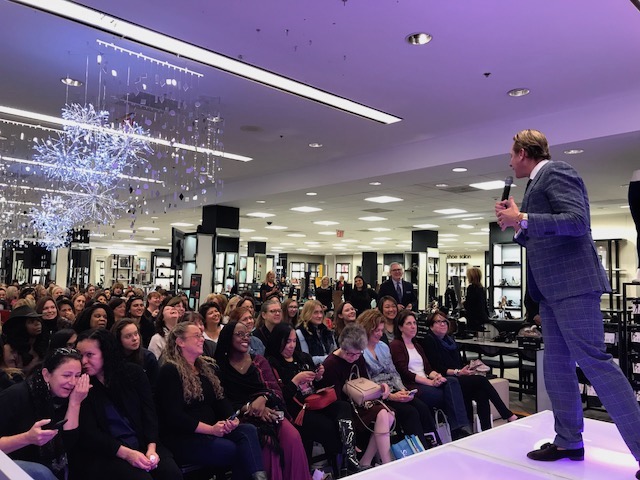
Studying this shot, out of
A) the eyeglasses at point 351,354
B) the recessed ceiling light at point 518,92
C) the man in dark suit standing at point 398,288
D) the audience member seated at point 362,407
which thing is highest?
the recessed ceiling light at point 518,92

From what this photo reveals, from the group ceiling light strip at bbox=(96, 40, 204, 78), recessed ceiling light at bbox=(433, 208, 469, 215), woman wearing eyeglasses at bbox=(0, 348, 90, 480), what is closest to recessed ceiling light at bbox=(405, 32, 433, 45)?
ceiling light strip at bbox=(96, 40, 204, 78)

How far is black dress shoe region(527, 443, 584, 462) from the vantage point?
218 cm

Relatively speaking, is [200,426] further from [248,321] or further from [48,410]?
[248,321]

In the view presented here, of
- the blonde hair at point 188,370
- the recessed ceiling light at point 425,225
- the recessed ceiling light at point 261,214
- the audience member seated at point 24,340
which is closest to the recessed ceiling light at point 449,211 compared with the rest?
the recessed ceiling light at point 425,225

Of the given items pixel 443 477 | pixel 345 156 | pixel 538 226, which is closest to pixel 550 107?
pixel 345 156

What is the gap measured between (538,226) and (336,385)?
2408 millimetres

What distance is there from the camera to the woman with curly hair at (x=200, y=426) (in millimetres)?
3043

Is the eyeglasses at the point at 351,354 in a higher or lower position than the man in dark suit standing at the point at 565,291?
lower

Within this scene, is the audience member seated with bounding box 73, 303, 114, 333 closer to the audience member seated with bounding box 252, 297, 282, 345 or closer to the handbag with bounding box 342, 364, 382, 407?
the audience member seated with bounding box 252, 297, 282, 345

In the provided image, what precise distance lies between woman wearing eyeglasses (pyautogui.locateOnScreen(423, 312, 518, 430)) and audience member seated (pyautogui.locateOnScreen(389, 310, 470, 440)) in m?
0.11

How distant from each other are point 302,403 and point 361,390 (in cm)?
45

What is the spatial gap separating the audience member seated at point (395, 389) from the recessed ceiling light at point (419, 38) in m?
2.40

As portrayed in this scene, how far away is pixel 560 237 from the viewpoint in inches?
85.4

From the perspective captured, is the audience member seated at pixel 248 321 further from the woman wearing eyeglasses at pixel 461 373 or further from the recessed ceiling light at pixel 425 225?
the recessed ceiling light at pixel 425 225
